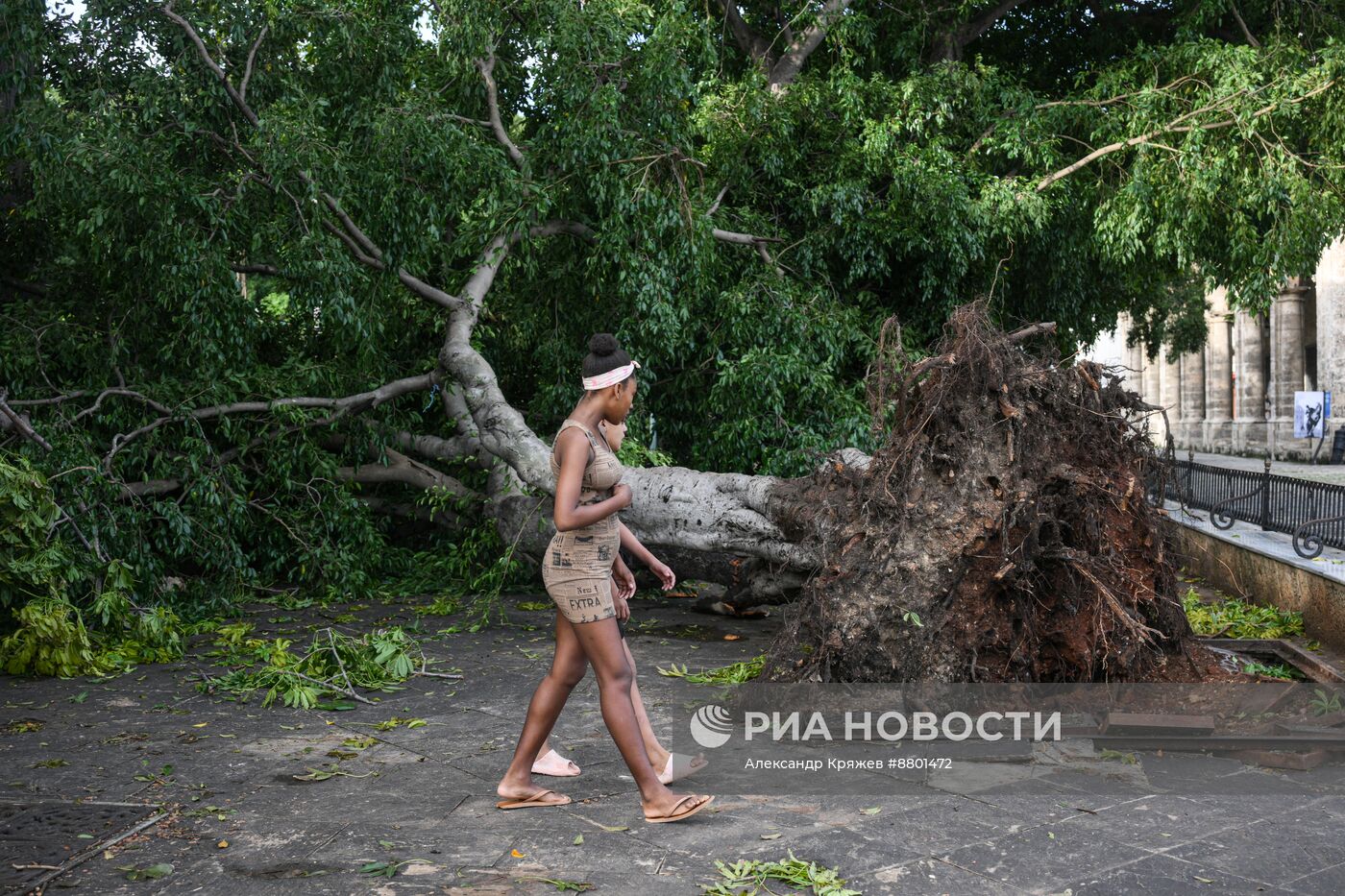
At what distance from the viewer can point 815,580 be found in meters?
6.33

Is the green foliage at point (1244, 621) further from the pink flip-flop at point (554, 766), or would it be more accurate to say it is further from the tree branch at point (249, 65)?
the tree branch at point (249, 65)

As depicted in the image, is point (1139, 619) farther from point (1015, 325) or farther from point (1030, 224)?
point (1015, 325)

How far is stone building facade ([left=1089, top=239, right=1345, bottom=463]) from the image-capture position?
2973 centimetres

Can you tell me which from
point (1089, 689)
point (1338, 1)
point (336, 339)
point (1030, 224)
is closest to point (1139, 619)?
point (1089, 689)

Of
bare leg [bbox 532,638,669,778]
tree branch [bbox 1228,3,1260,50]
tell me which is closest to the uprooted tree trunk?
bare leg [bbox 532,638,669,778]

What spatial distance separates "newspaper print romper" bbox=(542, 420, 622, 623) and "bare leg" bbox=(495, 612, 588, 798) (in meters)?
0.12

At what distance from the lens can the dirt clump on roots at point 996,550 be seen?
5.99m

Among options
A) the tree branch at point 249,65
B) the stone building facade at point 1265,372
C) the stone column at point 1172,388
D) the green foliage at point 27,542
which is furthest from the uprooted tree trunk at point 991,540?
the stone column at point 1172,388

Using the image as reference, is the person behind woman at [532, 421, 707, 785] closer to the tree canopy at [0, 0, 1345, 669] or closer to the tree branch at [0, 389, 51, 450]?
the tree canopy at [0, 0, 1345, 669]

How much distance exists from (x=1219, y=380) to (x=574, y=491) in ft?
148

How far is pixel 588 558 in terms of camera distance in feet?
14.7

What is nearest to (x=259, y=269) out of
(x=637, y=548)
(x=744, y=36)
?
(x=744, y=36)

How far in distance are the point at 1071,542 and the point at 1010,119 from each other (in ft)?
24.8

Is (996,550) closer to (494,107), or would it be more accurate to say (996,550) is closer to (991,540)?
(991,540)
